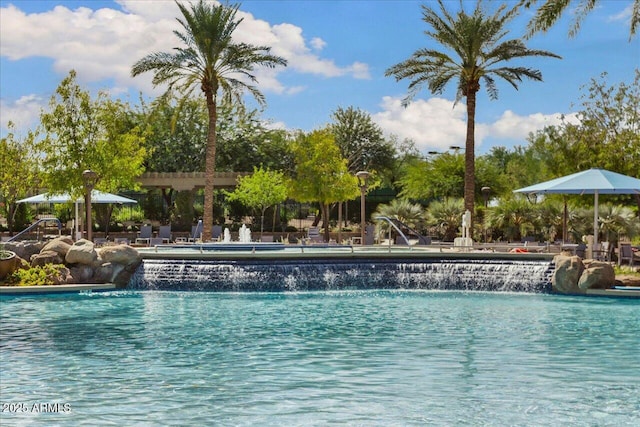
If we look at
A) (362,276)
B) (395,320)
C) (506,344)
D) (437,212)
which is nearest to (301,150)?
(437,212)

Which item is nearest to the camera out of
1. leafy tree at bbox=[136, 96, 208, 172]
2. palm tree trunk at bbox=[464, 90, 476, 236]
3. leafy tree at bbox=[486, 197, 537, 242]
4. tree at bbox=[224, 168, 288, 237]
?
palm tree trunk at bbox=[464, 90, 476, 236]

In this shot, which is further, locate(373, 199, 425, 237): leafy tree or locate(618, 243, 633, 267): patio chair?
locate(373, 199, 425, 237): leafy tree

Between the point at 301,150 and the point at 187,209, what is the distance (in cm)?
986

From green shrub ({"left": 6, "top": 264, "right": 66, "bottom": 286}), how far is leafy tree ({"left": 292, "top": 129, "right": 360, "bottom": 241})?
18.9m

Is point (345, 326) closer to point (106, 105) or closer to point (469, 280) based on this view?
point (469, 280)

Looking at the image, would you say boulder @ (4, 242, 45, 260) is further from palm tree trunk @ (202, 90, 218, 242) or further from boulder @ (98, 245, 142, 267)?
palm tree trunk @ (202, 90, 218, 242)

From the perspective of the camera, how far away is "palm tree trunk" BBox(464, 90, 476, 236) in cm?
3200

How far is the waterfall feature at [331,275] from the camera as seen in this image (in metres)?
22.4

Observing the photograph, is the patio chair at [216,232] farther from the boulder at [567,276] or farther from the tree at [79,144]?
the boulder at [567,276]

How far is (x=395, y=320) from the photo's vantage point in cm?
1633

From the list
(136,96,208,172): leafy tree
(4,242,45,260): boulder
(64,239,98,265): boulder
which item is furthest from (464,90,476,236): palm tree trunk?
(136,96,208,172): leafy tree

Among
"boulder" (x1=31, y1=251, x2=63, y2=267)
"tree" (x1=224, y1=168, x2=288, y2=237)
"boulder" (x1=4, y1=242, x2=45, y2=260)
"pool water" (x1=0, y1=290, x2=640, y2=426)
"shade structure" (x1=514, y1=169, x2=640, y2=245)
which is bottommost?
"pool water" (x1=0, y1=290, x2=640, y2=426)

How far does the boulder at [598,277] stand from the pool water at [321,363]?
174cm

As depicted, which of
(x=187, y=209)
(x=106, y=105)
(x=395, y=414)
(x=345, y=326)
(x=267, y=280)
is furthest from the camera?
(x=187, y=209)
